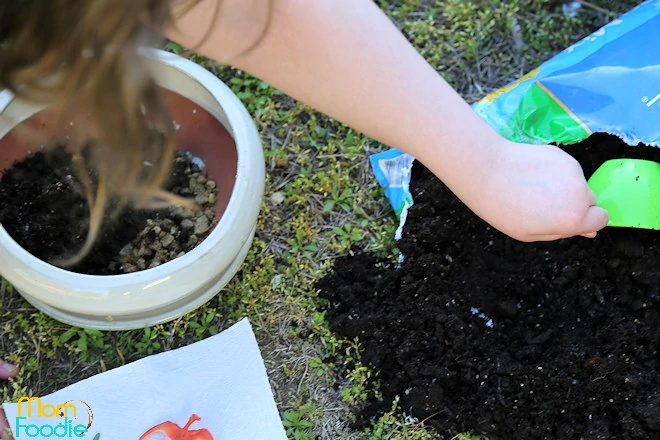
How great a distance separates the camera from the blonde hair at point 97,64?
27.0 inches

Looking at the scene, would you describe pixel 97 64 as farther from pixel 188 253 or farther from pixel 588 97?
pixel 588 97

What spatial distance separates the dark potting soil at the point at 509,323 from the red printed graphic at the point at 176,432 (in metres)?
0.25

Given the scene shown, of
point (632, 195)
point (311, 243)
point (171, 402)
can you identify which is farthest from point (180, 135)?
point (632, 195)

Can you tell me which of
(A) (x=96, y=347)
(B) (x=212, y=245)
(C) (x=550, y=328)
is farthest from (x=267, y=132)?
(C) (x=550, y=328)

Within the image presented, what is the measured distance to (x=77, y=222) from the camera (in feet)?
4.08

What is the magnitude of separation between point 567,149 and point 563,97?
0.32 feet

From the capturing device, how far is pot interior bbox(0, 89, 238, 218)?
48.8 inches

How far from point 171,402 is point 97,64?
25.0 inches

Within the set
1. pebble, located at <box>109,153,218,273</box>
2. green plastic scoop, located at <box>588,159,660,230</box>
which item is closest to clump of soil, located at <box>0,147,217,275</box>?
pebble, located at <box>109,153,218,273</box>

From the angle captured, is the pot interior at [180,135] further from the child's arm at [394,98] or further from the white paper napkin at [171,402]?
the child's arm at [394,98]

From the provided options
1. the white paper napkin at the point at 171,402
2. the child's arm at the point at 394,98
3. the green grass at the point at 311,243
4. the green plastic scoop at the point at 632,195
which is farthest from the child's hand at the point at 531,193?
the white paper napkin at the point at 171,402

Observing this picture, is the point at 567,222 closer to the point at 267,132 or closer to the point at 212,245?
the point at 212,245

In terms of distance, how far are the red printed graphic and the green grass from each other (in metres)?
0.13

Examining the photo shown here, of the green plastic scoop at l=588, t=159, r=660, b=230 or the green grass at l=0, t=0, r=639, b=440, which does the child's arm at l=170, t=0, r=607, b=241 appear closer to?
the green plastic scoop at l=588, t=159, r=660, b=230
